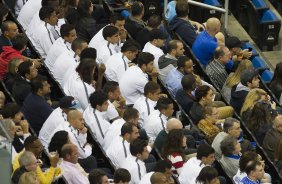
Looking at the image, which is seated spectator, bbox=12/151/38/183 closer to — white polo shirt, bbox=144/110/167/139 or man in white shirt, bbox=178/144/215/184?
man in white shirt, bbox=178/144/215/184

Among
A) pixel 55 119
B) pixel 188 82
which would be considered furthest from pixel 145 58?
pixel 55 119

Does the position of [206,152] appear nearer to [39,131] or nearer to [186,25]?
[39,131]

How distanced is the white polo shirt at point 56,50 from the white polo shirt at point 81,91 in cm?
87

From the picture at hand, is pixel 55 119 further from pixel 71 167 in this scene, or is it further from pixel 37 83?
pixel 71 167

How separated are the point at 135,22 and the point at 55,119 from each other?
3272 millimetres

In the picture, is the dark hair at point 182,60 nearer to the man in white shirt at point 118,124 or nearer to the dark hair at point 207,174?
the man in white shirt at point 118,124

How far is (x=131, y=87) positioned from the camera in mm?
16578

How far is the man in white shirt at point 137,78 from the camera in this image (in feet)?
A: 54.3

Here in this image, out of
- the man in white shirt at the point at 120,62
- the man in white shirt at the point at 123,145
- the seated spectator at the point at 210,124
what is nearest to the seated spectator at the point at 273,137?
the seated spectator at the point at 210,124

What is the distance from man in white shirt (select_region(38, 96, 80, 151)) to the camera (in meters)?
15.2

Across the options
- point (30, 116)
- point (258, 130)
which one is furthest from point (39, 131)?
point (258, 130)

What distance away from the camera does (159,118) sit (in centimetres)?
1570

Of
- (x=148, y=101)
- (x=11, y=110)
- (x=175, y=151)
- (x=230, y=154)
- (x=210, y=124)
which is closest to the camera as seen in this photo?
(x=11, y=110)

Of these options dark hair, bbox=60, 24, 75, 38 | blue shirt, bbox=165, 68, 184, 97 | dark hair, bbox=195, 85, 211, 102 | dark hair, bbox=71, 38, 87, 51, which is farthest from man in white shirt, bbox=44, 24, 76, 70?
dark hair, bbox=195, 85, 211, 102
